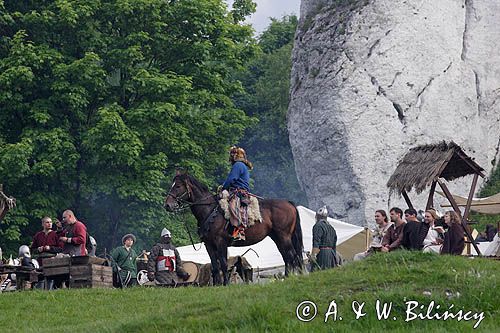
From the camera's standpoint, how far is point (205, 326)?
40.6ft

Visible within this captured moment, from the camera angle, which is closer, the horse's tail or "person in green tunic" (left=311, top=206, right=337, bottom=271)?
"person in green tunic" (left=311, top=206, right=337, bottom=271)

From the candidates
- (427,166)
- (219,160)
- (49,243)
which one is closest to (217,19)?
(219,160)

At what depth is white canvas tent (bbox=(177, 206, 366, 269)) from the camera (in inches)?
1190

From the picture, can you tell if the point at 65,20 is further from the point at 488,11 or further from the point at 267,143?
the point at 267,143

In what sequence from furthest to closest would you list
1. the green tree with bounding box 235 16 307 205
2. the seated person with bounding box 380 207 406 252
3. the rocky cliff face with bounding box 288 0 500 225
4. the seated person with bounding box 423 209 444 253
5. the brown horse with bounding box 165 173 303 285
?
the green tree with bounding box 235 16 307 205, the rocky cliff face with bounding box 288 0 500 225, the brown horse with bounding box 165 173 303 285, the seated person with bounding box 423 209 444 253, the seated person with bounding box 380 207 406 252

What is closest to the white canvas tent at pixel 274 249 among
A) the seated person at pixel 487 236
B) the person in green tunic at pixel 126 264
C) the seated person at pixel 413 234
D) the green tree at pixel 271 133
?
the seated person at pixel 487 236

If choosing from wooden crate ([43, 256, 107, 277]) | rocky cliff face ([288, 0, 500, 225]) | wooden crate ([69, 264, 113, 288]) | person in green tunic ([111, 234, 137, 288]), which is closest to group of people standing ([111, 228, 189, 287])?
person in green tunic ([111, 234, 137, 288])

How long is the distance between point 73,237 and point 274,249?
31.8 feet

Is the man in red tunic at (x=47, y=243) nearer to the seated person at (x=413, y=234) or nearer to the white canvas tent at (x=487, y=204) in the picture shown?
the seated person at (x=413, y=234)

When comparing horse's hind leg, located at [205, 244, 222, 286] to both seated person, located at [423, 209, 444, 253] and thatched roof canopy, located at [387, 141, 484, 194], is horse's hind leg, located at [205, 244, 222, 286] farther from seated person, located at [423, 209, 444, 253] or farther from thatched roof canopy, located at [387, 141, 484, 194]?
thatched roof canopy, located at [387, 141, 484, 194]

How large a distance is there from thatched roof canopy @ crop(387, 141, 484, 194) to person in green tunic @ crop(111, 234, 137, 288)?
6612 mm

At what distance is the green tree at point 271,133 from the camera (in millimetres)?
67438

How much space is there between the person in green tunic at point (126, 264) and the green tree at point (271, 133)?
4295 cm

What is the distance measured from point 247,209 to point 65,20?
16983 mm
